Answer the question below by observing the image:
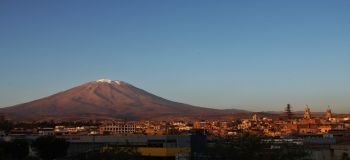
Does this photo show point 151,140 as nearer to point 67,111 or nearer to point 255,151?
point 255,151

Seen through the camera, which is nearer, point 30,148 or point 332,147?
point 332,147

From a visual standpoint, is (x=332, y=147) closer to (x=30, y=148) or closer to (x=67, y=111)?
(x=30, y=148)

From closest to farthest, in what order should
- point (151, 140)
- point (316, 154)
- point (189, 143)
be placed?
point (316, 154)
point (189, 143)
point (151, 140)

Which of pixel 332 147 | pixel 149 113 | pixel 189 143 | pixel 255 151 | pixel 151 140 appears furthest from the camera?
pixel 149 113

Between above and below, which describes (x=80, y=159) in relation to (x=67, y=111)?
below

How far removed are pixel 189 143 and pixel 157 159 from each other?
391 cm

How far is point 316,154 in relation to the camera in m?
33.1

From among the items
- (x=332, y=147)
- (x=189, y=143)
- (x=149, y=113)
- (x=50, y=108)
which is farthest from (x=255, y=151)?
(x=50, y=108)

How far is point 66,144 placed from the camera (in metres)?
44.1

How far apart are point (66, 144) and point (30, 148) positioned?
512 cm

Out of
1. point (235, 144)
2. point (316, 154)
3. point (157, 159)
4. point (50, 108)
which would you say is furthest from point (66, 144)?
point (50, 108)

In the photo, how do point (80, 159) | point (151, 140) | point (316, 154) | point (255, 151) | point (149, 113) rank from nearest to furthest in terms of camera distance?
1. point (255, 151)
2. point (316, 154)
3. point (80, 159)
4. point (151, 140)
5. point (149, 113)

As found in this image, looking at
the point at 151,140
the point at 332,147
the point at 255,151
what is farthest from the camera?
the point at 151,140

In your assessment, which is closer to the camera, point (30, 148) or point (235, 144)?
point (235, 144)
